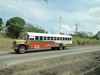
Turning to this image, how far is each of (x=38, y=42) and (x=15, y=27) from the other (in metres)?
29.8

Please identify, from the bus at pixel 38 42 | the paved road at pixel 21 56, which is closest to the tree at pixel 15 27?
the bus at pixel 38 42

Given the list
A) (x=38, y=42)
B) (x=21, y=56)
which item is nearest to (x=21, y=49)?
(x=38, y=42)

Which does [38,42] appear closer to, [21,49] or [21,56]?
[21,49]

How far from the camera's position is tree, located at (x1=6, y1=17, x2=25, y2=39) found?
163 feet

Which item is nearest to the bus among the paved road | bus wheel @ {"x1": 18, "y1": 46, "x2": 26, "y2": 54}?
bus wheel @ {"x1": 18, "y1": 46, "x2": 26, "y2": 54}

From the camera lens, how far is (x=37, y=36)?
Result: 21.7 metres

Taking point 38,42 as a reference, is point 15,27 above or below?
above

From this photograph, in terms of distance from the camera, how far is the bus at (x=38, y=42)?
781 inches

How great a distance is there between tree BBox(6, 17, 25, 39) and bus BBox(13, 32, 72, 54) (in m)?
26.0

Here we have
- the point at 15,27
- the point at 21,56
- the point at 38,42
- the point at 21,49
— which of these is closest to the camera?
the point at 21,56

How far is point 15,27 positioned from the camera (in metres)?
49.8

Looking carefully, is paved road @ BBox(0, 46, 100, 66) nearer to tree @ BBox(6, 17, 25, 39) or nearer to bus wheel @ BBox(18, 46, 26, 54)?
bus wheel @ BBox(18, 46, 26, 54)

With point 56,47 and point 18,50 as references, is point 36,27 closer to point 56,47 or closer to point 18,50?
point 56,47

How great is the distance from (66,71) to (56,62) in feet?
5.91
